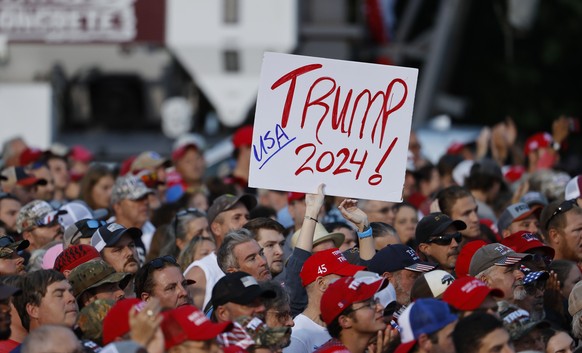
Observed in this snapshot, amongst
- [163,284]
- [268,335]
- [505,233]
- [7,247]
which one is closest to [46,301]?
[163,284]

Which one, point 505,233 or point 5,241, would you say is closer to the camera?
point 5,241

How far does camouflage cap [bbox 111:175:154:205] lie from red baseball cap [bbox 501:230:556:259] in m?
2.65

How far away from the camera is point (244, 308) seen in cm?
700

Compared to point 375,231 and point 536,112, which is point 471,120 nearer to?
point 536,112

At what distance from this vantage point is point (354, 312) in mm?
7195

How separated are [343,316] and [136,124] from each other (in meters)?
12.9

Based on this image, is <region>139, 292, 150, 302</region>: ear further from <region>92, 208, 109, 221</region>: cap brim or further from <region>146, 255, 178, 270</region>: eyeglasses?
<region>92, 208, 109, 221</region>: cap brim

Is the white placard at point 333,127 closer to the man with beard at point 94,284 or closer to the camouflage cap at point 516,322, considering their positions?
the man with beard at point 94,284

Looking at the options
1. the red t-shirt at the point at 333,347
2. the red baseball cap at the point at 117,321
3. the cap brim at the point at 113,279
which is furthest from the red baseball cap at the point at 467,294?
the cap brim at the point at 113,279

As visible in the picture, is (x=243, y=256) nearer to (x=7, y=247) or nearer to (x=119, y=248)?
(x=119, y=248)

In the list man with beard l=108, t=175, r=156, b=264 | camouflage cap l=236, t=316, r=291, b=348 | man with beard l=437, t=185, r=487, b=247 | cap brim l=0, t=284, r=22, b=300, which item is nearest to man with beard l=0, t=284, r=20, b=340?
cap brim l=0, t=284, r=22, b=300

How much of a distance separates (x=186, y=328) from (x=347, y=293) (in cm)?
112

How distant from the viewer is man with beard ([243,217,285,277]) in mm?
8797

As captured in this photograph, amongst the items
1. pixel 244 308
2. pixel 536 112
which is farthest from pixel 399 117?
pixel 536 112
